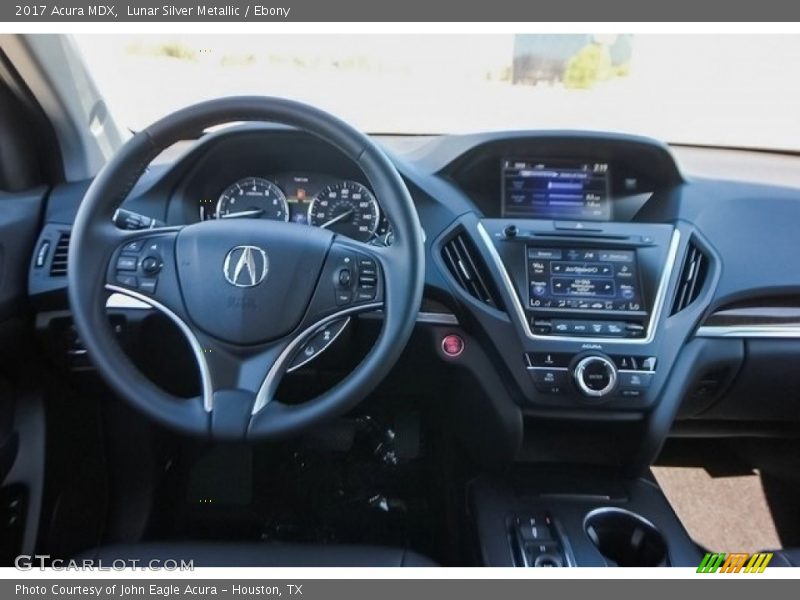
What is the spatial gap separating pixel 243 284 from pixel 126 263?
23 centimetres

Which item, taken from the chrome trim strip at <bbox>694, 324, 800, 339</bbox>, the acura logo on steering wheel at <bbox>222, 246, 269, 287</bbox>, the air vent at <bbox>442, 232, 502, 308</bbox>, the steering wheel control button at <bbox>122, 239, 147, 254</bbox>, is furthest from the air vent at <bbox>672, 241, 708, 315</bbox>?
the steering wheel control button at <bbox>122, 239, 147, 254</bbox>

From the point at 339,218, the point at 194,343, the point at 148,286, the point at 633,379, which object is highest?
the point at 339,218

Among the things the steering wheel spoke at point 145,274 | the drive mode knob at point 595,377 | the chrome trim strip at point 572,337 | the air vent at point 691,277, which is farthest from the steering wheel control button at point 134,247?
the air vent at point 691,277

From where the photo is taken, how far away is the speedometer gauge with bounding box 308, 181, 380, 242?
173cm

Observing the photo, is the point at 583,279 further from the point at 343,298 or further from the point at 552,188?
the point at 343,298

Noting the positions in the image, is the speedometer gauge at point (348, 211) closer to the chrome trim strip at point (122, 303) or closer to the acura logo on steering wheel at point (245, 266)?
the acura logo on steering wheel at point (245, 266)

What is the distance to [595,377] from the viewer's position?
1.63 meters

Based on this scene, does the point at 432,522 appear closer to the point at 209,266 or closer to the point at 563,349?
the point at 563,349

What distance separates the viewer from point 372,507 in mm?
2113

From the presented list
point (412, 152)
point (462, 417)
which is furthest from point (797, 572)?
point (412, 152)

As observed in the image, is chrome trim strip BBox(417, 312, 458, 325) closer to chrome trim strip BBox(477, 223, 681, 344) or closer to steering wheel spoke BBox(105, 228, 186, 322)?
→ chrome trim strip BBox(477, 223, 681, 344)

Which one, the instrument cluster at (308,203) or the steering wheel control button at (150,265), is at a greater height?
the instrument cluster at (308,203)

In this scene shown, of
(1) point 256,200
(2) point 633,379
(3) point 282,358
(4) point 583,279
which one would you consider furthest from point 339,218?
(2) point 633,379

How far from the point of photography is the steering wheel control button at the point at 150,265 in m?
1.43
